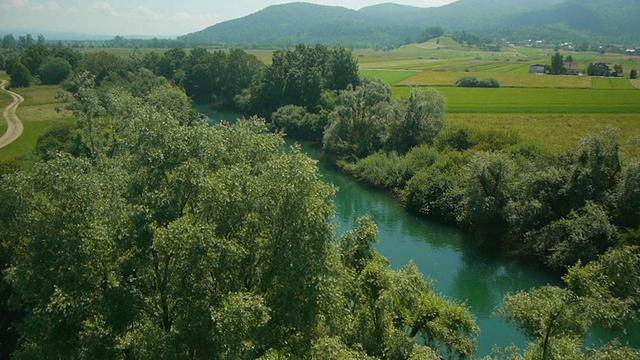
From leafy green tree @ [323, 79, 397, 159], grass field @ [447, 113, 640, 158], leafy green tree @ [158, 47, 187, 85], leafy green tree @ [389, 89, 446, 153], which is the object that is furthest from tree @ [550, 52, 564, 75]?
leafy green tree @ [158, 47, 187, 85]

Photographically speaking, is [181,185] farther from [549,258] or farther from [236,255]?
[549,258]

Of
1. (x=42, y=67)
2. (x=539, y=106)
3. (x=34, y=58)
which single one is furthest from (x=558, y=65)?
(x=34, y=58)

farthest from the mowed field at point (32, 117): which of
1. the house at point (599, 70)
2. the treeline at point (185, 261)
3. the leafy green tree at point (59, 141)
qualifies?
the house at point (599, 70)

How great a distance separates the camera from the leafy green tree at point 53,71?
8850cm

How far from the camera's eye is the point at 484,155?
109 feet

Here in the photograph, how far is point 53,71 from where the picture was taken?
291ft

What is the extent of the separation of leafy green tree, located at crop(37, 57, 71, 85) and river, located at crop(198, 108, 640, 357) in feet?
247

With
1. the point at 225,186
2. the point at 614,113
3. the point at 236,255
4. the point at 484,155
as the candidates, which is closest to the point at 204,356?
the point at 236,255

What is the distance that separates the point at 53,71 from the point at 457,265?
8918cm

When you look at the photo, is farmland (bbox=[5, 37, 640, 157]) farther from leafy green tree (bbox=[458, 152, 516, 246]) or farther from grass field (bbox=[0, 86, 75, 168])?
leafy green tree (bbox=[458, 152, 516, 246])

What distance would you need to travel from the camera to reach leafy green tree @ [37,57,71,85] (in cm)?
8850

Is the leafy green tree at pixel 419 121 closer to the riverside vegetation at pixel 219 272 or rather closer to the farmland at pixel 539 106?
the farmland at pixel 539 106

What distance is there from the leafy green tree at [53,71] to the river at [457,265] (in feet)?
247

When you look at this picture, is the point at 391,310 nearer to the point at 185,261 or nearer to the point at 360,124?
the point at 185,261
